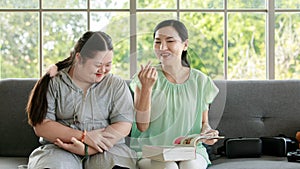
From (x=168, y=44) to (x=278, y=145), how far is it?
35.6 inches

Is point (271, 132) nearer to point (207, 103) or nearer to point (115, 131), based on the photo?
point (207, 103)

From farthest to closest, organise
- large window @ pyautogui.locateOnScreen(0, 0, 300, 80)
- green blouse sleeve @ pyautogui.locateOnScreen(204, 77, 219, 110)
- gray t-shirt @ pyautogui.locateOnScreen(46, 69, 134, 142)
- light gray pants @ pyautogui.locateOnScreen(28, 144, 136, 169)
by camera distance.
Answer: large window @ pyautogui.locateOnScreen(0, 0, 300, 80), green blouse sleeve @ pyautogui.locateOnScreen(204, 77, 219, 110), gray t-shirt @ pyautogui.locateOnScreen(46, 69, 134, 142), light gray pants @ pyautogui.locateOnScreen(28, 144, 136, 169)

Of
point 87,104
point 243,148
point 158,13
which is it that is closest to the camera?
point 87,104

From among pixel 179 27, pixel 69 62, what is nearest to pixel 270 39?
pixel 179 27

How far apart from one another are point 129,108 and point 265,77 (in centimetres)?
152

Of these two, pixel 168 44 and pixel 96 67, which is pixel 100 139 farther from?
pixel 168 44

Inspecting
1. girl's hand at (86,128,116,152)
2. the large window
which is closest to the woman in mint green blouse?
girl's hand at (86,128,116,152)

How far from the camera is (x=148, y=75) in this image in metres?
2.72

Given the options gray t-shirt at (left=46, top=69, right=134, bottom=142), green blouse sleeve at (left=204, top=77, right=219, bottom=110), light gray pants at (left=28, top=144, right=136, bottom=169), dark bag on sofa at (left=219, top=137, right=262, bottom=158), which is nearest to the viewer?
light gray pants at (left=28, top=144, right=136, bottom=169)

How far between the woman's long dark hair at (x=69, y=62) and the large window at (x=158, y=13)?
44.2 inches

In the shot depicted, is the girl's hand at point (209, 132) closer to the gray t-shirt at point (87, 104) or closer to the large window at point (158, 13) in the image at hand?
the gray t-shirt at point (87, 104)

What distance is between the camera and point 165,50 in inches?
104

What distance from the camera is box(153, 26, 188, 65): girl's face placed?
264 cm

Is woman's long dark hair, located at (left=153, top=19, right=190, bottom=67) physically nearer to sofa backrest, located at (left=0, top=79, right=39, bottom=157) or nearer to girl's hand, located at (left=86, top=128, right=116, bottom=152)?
girl's hand, located at (left=86, top=128, right=116, bottom=152)
